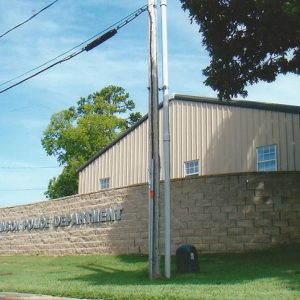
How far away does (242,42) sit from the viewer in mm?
14984

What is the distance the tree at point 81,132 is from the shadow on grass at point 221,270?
27.2 m

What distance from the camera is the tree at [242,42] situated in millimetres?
13992

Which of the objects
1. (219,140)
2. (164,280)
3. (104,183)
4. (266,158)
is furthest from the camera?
(104,183)

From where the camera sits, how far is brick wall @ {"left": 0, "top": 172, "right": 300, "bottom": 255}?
17719 mm

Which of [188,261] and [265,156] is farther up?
[265,156]

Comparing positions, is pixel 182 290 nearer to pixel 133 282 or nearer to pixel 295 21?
pixel 133 282

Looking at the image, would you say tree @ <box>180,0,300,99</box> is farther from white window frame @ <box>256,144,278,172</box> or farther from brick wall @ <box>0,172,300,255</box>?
white window frame @ <box>256,144,278,172</box>

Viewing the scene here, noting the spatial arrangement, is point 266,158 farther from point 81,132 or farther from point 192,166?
point 81,132

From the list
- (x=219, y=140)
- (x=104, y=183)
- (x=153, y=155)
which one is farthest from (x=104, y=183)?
(x=153, y=155)

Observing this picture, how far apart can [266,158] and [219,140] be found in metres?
2.71

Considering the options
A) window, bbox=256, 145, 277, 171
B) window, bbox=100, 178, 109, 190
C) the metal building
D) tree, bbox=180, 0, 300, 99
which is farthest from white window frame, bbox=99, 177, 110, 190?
tree, bbox=180, 0, 300, 99

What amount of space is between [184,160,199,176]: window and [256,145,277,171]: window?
3.76 metres

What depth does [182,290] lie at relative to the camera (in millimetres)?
10500

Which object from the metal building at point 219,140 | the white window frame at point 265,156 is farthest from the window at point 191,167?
the white window frame at point 265,156
